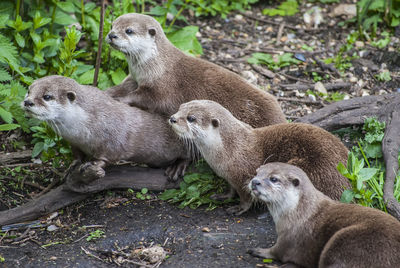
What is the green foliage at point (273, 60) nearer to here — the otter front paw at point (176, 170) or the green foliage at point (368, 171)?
the green foliage at point (368, 171)

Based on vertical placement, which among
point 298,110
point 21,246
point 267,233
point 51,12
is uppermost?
point 51,12

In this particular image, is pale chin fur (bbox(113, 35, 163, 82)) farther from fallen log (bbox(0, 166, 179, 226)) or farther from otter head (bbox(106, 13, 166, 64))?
fallen log (bbox(0, 166, 179, 226))

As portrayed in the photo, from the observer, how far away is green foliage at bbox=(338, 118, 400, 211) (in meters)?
3.86

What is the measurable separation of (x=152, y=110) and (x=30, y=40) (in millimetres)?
1611

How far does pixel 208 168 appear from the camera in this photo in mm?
4949

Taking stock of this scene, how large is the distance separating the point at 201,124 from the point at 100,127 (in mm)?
833

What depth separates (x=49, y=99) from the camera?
14.2ft

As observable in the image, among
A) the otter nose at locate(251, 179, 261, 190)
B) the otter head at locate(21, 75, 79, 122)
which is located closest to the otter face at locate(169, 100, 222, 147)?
the otter nose at locate(251, 179, 261, 190)

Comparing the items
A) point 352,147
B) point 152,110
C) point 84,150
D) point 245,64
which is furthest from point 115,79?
point 352,147

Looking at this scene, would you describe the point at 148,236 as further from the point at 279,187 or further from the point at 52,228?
the point at 279,187

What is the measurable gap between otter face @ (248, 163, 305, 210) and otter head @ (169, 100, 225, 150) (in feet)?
2.45

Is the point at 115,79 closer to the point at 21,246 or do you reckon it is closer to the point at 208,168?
the point at 208,168

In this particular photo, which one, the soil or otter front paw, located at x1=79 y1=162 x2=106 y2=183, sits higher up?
otter front paw, located at x1=79 y1=162 x2=106 y2=183

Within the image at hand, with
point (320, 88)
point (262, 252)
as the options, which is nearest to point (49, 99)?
point (262, 252)
